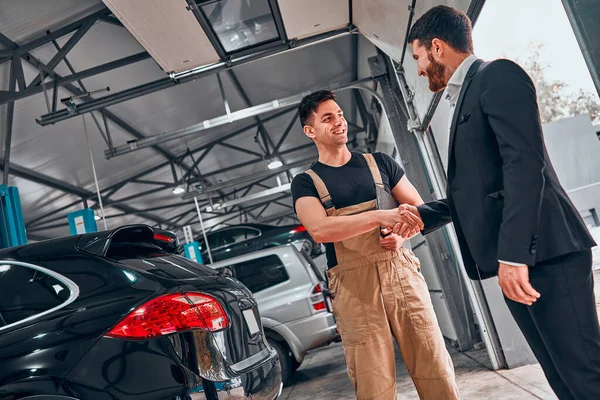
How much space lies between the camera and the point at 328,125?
254cm

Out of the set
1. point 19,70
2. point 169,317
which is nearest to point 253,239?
point 19,70

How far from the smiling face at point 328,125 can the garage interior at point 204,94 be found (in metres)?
1.05

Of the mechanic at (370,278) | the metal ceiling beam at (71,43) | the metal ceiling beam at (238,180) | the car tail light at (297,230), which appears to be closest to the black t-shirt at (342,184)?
the mechanic at (370,278)

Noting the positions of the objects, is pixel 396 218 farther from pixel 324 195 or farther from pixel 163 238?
pixel 163 238

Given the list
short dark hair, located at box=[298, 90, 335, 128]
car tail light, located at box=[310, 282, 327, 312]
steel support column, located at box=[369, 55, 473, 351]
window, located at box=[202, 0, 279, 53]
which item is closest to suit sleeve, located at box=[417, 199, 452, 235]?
short dark hair, located at box=[298, 90, 335, 128]

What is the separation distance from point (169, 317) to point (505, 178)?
58.4 inches

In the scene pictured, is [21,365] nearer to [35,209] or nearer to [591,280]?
[591,280]

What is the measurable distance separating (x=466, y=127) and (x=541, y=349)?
77cm

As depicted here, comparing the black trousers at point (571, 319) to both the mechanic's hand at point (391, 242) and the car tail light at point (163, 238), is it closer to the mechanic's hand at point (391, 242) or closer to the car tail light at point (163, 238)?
the mechanic's hand at point (391, 242)

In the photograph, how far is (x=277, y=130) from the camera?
1227 cm

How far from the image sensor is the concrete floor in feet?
12.2

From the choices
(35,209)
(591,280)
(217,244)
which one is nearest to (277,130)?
(217,244)

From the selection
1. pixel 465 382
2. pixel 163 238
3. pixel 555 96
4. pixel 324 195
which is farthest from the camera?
pixel 555 96

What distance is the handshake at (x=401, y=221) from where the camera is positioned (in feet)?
7.50
